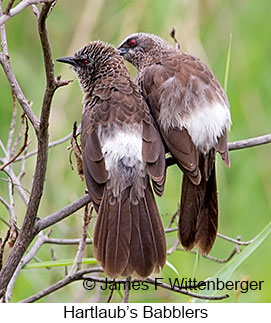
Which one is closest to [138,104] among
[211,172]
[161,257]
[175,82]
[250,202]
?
[175,82]

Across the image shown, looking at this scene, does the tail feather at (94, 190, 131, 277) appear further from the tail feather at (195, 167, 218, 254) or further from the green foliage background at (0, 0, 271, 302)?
the green foliage background at (0, 0, 271, 302)

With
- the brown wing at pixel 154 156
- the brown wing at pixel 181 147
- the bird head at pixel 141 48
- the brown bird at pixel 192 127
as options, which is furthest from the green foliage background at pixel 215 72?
the brown wing at pixel 154 156

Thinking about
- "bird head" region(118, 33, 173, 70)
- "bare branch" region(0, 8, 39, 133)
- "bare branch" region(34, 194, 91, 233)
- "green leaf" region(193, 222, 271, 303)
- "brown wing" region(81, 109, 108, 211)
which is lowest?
"green leaf" region(193, 222, 271, 303)

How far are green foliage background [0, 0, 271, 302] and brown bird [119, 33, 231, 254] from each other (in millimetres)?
848

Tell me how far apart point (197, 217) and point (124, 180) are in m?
0.53

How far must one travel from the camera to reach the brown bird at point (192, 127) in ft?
11.6

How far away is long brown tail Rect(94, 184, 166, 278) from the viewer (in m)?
3.25

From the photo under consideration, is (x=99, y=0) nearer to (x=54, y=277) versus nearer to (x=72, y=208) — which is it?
(x=54, y=277)

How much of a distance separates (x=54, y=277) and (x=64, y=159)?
739 millimetres

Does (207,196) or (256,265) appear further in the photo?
(256,265)

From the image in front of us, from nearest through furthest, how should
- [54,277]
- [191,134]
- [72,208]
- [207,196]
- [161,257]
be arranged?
[72,208] → [161,257] → [191,134] → [207,196] → [54,277]

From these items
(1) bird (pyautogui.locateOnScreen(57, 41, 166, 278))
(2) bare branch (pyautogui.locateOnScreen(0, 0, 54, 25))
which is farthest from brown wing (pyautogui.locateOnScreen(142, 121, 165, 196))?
(2) bare branch (pyautogui.locateOnScreen(0, 0, 54, 25))

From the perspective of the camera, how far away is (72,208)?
3.05 meters

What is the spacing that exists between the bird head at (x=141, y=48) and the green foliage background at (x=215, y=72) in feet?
0.41
